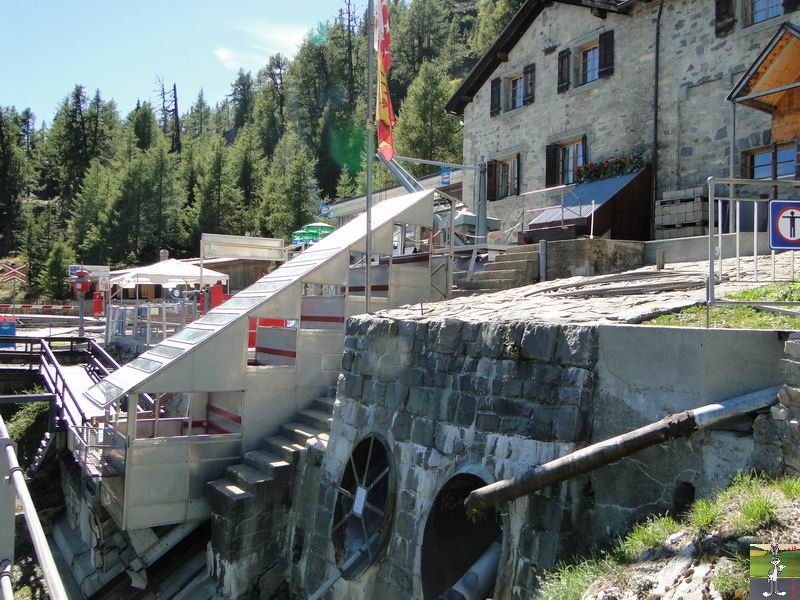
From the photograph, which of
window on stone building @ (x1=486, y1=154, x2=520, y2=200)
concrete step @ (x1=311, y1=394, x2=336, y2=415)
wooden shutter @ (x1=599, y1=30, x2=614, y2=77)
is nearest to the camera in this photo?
concrete step @ (x1=311, y1=394, x2=336, y2=415)

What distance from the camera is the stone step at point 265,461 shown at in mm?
9141

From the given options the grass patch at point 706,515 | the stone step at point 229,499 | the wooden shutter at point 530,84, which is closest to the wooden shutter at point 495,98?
the wooden shutter at point 530,84

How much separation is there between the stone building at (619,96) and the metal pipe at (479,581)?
9.86m

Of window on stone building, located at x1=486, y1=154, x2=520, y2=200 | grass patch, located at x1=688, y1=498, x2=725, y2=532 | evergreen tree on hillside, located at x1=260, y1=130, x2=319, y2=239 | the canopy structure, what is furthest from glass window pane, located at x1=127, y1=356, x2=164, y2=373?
evergreen tree on hillside, located at x1=260, y1=130, x2=319, y2=239

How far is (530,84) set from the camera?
20.5 m

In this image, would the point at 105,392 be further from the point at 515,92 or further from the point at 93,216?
the point at 93,216

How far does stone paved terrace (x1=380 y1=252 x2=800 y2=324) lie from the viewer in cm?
634

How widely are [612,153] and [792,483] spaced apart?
585 inches

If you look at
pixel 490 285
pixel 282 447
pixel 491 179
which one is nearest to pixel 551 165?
pixel 491 179

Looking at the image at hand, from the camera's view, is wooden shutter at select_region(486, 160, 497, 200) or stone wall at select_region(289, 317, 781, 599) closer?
stone wall at select_region(289, 317, 781, 599)

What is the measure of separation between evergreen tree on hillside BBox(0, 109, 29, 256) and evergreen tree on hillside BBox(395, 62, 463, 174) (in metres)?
37.1

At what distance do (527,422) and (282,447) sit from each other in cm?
465

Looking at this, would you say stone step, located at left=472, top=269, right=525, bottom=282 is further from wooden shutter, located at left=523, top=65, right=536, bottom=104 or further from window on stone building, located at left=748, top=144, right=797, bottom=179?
wooden shutter, located at left=523, top=65, right=536, bottom=104

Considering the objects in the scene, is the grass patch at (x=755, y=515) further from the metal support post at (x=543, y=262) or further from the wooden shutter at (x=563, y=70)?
the wooden shutter at (x=563, y=70)
